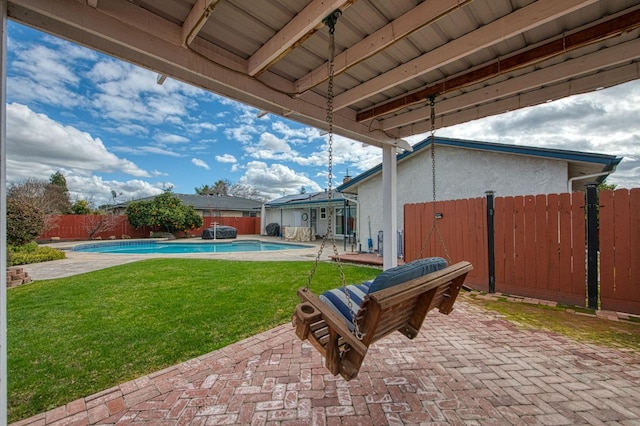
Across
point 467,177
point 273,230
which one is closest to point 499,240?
point 467,177

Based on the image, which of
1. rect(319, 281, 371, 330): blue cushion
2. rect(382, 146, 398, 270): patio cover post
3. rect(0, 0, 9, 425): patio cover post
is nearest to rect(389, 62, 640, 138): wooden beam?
rect(382, 146, 398, 270): patio cover post

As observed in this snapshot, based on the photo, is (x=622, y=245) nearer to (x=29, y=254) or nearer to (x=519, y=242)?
(x=519, y=242)

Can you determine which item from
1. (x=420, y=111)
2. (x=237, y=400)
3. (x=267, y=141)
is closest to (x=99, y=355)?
(x=237, y=400)

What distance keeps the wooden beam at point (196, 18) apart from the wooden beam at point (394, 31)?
1.37 m

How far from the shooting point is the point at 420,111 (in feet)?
14.8

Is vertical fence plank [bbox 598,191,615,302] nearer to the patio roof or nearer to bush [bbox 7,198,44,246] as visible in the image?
the patio roof

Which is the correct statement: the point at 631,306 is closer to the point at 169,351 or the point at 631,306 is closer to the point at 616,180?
the point at 169,351

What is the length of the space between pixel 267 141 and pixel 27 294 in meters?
29.1

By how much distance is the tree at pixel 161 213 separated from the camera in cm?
1995

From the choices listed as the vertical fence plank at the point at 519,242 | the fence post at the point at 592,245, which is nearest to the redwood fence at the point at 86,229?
the vertical fence plank at the point at 519,242

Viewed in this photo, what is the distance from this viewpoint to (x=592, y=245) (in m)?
4.38

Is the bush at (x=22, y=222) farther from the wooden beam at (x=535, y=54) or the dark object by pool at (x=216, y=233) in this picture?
the wooden beam at (x=535, y=54)

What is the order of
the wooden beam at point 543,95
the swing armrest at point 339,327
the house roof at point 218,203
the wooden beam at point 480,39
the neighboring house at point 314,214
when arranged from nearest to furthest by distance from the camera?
the swing armrest at point 339,327, the wooden beam at point 480,39, the wooden beam at point 543,95, the neighboring house at point 314,214, the house roof at point 218,203

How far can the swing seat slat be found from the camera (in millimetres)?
1775
